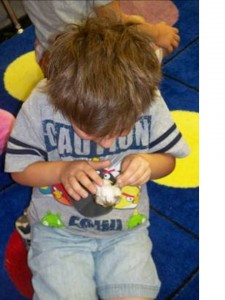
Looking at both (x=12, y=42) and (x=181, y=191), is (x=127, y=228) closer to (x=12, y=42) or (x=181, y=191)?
(x=181, y=191)

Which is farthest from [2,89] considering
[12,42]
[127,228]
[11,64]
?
[127,228]

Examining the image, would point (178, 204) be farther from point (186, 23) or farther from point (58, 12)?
point (186, 23)

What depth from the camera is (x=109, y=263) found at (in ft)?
2.52

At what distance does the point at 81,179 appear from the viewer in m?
0.65

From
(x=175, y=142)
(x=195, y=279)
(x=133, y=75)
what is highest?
(x=133, y=75)

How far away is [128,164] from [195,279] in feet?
1.20

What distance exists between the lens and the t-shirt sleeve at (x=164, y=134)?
0.74 m

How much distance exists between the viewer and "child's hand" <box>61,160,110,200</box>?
647 mm

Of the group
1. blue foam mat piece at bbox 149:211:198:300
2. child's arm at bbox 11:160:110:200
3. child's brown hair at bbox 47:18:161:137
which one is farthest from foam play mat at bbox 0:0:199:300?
child's brown hair at bbox 47:18:161:137

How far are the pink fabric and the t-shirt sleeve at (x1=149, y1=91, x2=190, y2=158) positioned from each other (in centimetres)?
87

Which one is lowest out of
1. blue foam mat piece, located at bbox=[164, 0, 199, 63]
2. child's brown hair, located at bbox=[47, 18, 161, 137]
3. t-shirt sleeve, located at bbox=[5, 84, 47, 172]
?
blue foam mat piece, located at bbox=[164, 0, 199, 63]

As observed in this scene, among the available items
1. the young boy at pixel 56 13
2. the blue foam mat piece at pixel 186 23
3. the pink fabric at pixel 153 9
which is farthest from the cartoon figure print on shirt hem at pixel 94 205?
the pink fabric at pixel 153 9

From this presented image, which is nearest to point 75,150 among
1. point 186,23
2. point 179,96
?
point 179,96

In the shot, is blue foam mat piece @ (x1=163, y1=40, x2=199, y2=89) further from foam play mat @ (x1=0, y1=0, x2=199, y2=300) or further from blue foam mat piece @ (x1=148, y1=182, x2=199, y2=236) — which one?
blue foam mat piece @ (x1=148, y1=182, x2=199, y2=236)
